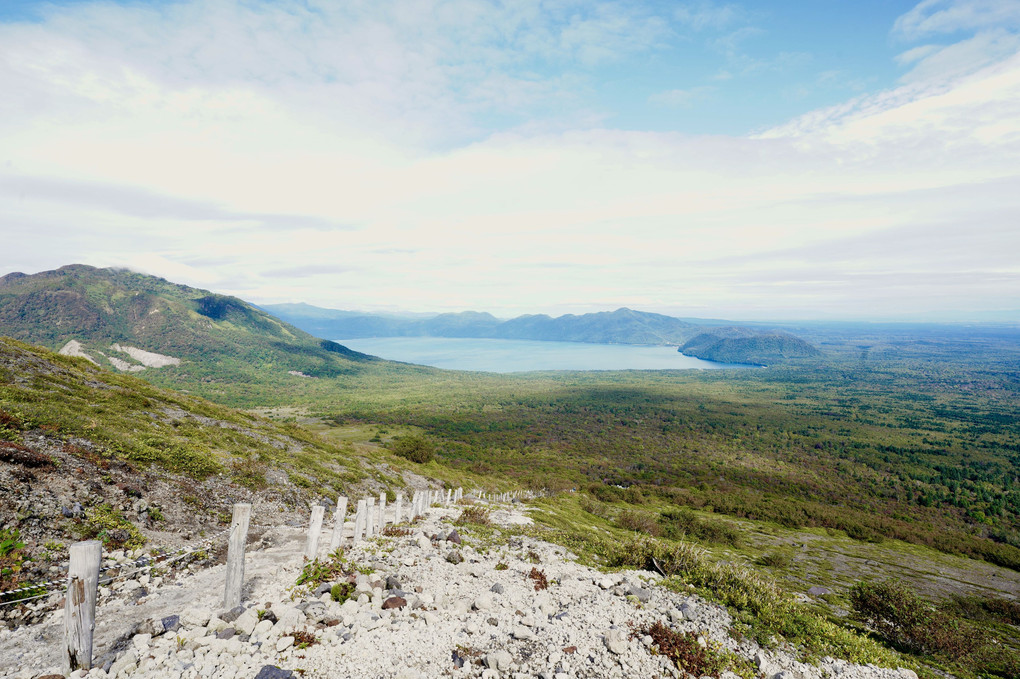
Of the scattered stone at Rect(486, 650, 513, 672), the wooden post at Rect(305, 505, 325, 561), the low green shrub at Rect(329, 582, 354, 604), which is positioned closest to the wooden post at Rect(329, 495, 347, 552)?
the wooden post at Rect(305, 505, 325, 561)

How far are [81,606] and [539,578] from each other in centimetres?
1083

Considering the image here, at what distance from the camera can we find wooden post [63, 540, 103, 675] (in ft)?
20.3

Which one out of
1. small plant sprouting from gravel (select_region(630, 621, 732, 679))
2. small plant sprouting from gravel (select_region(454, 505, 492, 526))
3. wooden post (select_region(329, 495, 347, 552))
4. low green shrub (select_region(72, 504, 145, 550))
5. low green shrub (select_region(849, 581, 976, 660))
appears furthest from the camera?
small plant sprouting from gravel (select_region(454, 505, 492, 526))

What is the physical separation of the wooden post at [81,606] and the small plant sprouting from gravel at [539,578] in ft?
32.7

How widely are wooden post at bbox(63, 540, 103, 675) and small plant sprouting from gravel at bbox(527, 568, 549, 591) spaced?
393 inches

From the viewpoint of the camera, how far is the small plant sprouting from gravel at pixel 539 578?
12.5m

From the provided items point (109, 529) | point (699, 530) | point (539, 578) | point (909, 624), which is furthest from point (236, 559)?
point (699, 530)

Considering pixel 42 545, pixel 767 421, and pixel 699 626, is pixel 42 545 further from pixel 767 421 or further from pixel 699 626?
pixel 767 421

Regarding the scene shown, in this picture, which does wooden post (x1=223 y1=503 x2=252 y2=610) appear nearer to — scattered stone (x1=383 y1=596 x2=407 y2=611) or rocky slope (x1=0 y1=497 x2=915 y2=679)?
rocky slope (x1=0 y1=497 x2=915 y2=679)

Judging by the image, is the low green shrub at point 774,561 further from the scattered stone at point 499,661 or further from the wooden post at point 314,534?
the wooden post at point 314,534

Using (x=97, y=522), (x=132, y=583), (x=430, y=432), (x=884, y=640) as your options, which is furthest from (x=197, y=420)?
(x=430, y=432)

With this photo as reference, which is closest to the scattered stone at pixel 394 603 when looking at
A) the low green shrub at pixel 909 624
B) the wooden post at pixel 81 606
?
the wooden post at pixel 81 606

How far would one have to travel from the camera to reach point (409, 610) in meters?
9.66

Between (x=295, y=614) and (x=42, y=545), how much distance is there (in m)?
7.18
